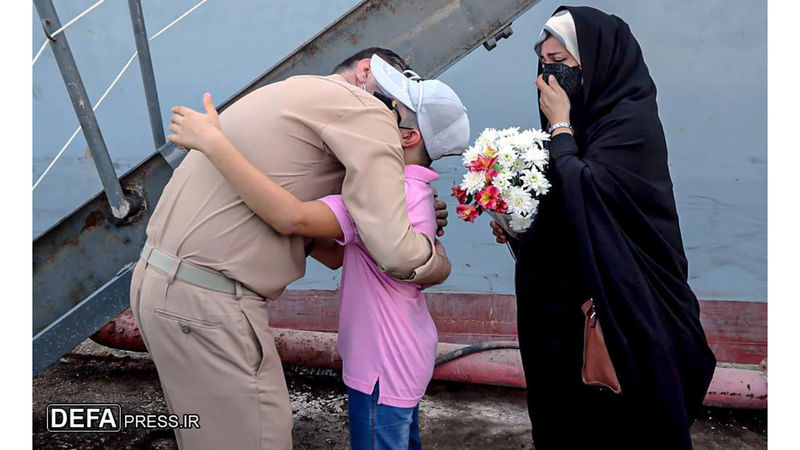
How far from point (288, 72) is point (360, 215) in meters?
1.43

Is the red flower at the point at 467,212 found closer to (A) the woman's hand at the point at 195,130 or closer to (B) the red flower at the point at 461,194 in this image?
(B) the red flower at the point at 461,194

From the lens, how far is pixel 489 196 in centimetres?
262

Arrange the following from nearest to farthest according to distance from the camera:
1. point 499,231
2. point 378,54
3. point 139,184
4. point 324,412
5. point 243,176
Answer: point 243,176 → point 378,54 → point 499,231 → point 139,184 → point 324,412

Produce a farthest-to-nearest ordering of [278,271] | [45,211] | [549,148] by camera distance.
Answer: [45,211] → [549,148] → [278,271]

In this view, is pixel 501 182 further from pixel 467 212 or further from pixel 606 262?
pixel 606 262

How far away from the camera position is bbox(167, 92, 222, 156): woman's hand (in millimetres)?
2000

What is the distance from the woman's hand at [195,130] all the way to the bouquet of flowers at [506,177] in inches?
40.4

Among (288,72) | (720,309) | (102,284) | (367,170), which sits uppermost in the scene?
(288,72)

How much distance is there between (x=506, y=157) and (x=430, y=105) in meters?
0.42

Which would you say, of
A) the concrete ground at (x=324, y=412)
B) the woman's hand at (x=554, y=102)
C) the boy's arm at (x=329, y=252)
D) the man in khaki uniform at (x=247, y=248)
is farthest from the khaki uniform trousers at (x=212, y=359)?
the concrete ground at (x=324, y=412)

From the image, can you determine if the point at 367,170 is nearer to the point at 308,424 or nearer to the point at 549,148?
the point at 549,148

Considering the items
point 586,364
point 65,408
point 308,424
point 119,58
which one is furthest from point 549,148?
point 119,58

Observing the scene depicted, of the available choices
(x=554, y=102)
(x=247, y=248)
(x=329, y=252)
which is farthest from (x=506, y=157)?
(x=247, y=248)

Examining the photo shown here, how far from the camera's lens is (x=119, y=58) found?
5617 millimetres
